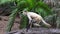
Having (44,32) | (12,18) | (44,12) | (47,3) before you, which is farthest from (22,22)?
(44,32)

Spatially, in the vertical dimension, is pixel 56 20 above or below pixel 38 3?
below

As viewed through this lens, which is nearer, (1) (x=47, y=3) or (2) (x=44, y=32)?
(2) (x=44, y=32)

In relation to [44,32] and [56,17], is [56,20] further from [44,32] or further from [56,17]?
[44,32]

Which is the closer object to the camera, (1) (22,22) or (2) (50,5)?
(1) (22,22)

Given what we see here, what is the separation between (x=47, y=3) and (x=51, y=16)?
3.27 ft

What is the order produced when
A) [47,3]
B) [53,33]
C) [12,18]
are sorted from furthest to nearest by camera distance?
[47,3] → [12,18] → [53,33]

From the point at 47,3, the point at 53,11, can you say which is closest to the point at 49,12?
the point at 53,11

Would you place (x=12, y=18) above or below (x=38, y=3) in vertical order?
below

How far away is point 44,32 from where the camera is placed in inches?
212

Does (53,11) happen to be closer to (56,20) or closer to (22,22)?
(56,20)

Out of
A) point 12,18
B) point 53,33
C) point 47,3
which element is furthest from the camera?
point 47,3

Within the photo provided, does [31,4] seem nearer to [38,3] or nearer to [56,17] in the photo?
[38,3]

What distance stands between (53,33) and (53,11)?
2.76m

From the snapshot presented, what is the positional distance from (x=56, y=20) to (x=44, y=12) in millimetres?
582
